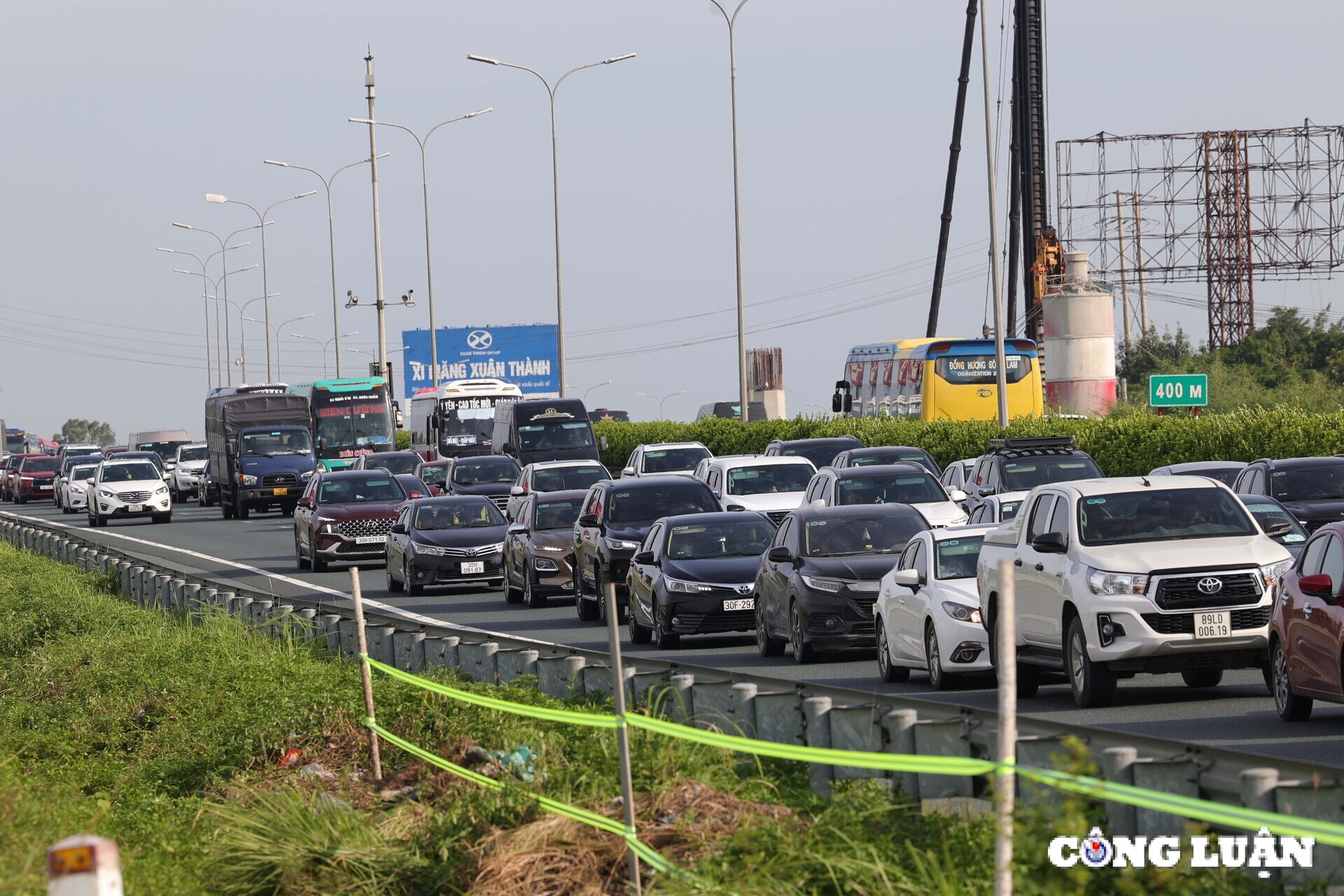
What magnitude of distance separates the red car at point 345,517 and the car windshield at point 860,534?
15220mm

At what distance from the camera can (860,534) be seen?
2000cm

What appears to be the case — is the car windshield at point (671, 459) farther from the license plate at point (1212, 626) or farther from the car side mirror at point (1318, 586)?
the car side mirror at point (1318, 586)

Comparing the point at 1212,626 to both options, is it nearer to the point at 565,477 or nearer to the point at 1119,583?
the point at 1119,583

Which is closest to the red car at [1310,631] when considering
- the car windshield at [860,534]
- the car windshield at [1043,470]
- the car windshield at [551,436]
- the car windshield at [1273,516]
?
the car windshield at [860,534]

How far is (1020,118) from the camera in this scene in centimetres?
6162

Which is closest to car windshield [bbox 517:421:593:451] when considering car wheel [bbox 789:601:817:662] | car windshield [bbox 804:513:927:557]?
car windshield [bbox 804:513:927:557]

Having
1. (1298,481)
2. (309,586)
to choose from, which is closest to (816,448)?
(309,586)

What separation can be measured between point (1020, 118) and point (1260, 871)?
57.3 metres

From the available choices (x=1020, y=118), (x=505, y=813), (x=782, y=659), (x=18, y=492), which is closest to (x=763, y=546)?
(x=782, y=659)

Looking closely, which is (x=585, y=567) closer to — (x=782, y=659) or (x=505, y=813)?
(x=782, y=659)

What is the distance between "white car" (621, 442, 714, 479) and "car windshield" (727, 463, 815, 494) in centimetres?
667

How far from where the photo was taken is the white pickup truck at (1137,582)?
564 inches

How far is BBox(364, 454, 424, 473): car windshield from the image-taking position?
5075cm

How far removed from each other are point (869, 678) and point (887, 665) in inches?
16.6
